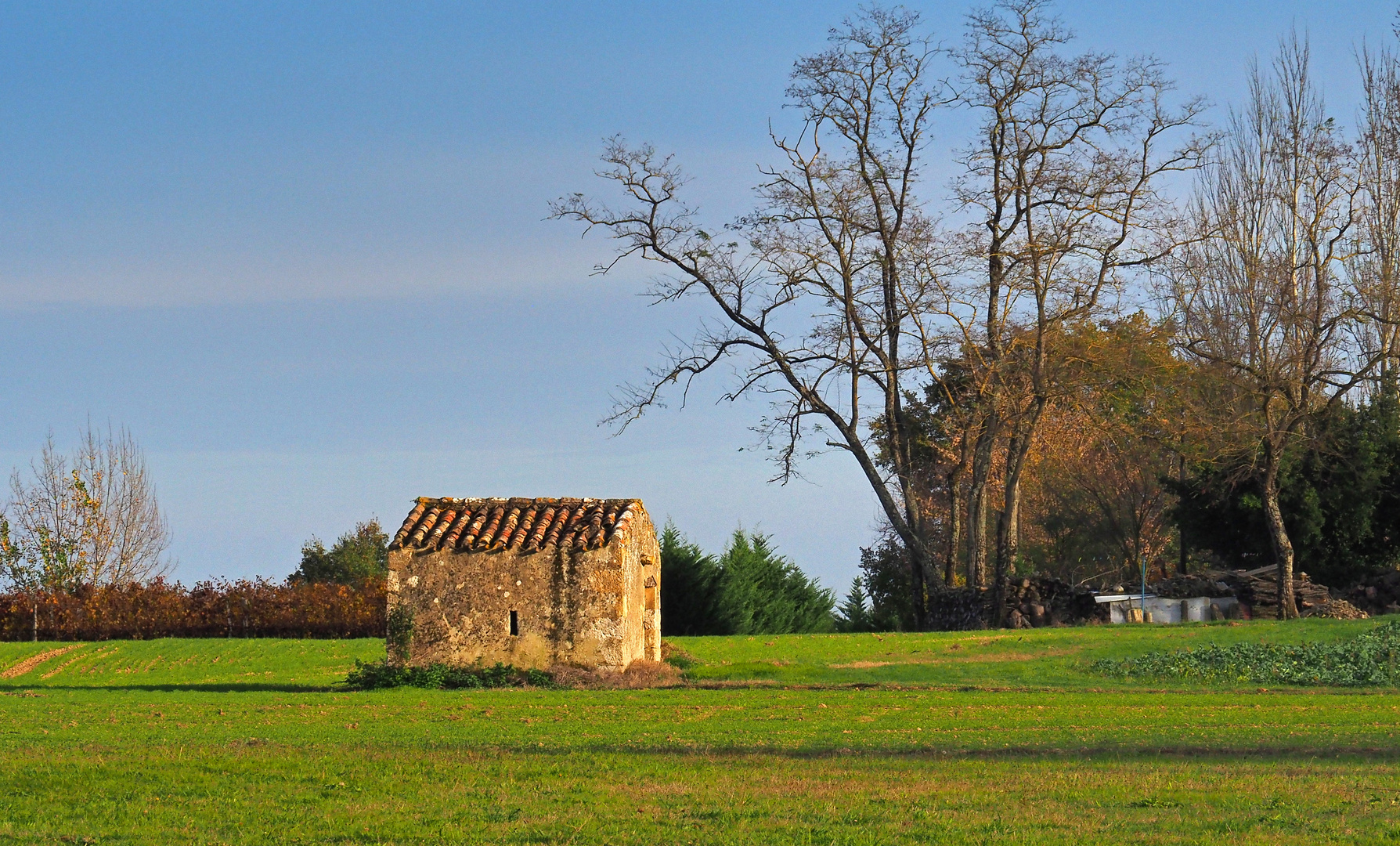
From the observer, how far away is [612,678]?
80.4 feet

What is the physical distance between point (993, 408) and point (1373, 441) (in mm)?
10626

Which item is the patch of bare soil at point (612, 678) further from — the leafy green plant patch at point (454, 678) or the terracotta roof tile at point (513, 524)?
the terracotta roof tile at point (513, 524)

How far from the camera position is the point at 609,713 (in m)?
19.5

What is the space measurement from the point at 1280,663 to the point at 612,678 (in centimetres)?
1263

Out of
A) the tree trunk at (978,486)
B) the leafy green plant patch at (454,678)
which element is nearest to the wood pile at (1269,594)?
the tree trunk at (978,486)

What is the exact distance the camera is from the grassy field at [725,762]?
394 inches

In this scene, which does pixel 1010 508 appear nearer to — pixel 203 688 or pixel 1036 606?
pixel 1036 606

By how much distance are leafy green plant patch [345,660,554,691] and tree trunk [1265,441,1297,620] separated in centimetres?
2059

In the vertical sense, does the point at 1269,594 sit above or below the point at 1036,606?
above

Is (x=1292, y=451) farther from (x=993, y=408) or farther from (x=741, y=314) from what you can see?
(x=741, y=314)

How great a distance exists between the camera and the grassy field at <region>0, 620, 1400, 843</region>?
1000cm

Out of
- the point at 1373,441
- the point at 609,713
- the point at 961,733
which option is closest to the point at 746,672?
the point at 609,713

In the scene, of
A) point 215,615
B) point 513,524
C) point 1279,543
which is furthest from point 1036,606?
point 215,615

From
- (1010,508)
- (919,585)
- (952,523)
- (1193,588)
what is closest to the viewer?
(1193,588)
